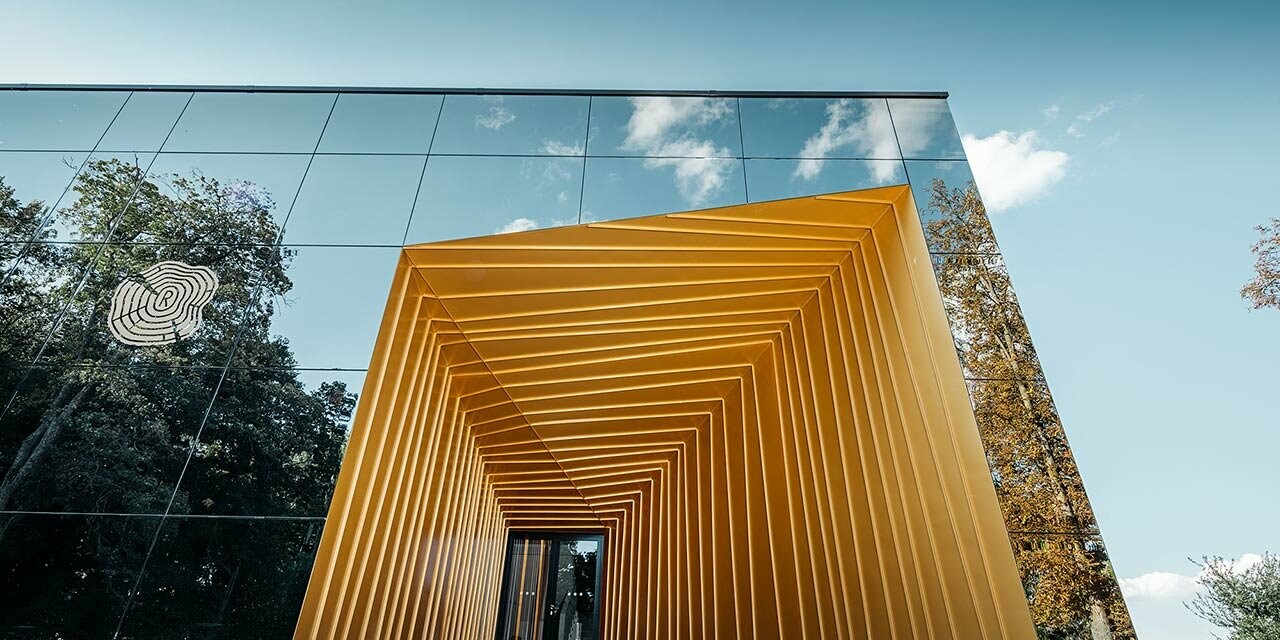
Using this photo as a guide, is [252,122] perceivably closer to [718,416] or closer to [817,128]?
[817,128]

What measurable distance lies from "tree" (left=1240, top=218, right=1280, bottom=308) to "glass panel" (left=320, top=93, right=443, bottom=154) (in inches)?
451

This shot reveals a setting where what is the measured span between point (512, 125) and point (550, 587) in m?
7.11

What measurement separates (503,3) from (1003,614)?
27.0 ft

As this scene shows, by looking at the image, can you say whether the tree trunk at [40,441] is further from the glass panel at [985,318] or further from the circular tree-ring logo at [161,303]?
the glass panel at [985,318]

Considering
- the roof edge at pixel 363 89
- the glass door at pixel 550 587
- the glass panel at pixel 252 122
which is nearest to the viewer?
the glass panel at pixel 252 122

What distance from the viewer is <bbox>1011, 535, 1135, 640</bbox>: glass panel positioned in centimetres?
291

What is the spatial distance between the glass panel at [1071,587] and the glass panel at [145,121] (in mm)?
7860

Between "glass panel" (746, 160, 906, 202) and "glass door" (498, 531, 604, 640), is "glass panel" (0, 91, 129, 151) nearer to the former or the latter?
"glass panel" (746, 160, 906, 202)

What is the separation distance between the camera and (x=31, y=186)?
552 cm

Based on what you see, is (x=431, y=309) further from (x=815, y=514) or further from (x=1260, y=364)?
(x=1260, y=364)

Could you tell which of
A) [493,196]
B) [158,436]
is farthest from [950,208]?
[158,436]

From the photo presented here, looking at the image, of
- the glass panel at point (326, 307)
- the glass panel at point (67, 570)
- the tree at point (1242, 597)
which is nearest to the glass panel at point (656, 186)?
the glass panel at point (326, 307)

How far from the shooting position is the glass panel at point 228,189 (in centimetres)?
512

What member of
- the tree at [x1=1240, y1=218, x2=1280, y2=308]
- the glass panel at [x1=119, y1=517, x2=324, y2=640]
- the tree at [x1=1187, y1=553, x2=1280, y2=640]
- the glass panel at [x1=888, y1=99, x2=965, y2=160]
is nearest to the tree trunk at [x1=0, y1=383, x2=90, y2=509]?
the glass panel at [x1=119, y1=517, x2=324, y2=640]
